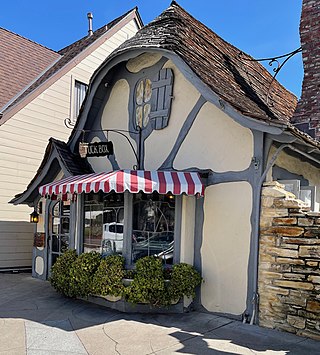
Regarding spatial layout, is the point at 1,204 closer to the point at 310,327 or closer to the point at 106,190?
the point at 106,190

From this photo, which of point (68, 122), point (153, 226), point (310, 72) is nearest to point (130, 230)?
point (153, 226)

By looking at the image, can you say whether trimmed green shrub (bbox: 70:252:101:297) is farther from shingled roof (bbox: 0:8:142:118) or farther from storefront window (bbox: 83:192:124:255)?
shingled roof (bbox: 0:8:142:118)

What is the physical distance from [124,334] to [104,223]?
294cm

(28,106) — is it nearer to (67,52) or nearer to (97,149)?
(67,52)

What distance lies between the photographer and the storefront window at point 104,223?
8031mm

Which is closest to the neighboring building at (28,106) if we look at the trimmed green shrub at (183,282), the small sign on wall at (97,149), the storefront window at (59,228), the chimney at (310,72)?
the storefront window at (59,228)

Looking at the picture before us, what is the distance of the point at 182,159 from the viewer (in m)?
7.74

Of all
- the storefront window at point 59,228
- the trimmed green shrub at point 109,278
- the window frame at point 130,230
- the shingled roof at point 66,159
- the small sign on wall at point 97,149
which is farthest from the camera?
the storefront window at point 59,228

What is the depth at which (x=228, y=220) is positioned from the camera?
22.7 feet

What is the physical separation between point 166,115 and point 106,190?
227 centimetres

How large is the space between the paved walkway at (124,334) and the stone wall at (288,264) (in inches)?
10.4

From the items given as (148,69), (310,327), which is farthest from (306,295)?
(148,69)

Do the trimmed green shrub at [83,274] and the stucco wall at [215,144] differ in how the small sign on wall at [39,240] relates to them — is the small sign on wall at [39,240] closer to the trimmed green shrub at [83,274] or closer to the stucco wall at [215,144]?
the trimmed green shrub at [83,274]

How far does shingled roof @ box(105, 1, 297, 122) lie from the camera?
7.18 m
